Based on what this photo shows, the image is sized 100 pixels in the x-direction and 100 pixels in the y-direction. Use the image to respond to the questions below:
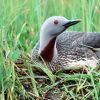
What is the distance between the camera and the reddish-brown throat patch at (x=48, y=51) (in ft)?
15.7

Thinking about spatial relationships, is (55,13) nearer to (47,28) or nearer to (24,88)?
(47,28)

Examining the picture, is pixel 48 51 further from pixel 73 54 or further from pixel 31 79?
pixel 31 79

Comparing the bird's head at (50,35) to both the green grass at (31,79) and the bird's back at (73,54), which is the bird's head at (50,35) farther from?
the green grass at (31,79)

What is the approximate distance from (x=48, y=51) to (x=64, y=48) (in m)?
0.24

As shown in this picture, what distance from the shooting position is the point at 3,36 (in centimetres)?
430

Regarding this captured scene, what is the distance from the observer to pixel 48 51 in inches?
188

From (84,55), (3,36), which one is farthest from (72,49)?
(3,36)

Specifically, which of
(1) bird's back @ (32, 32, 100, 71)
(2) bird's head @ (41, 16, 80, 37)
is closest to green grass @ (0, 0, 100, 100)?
(1) bird's back @ (32, 32, 100, 71)

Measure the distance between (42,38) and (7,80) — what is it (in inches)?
39.5

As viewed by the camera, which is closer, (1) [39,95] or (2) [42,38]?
(1) [39,95]

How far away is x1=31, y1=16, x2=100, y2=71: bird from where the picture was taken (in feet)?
15.6

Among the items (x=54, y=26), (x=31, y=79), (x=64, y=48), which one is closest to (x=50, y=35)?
(x=54, y=26)

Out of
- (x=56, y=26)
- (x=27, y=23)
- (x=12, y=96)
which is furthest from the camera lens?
(x=27, y=23)

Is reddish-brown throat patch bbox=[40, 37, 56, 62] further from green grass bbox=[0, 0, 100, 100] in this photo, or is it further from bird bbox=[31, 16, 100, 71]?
green grass bbox=[0, 0, 100, 100]
